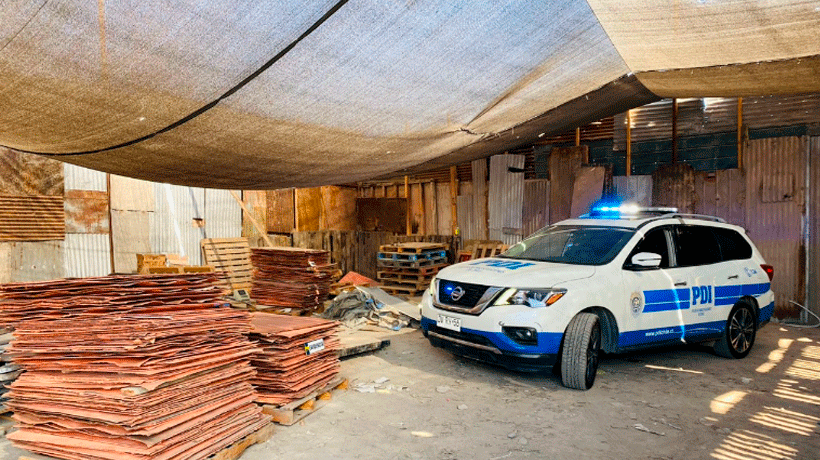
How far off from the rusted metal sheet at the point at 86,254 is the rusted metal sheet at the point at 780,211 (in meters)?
13.0

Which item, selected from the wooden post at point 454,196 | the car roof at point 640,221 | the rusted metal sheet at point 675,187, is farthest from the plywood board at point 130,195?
the rusted metal sheet at point 675,187

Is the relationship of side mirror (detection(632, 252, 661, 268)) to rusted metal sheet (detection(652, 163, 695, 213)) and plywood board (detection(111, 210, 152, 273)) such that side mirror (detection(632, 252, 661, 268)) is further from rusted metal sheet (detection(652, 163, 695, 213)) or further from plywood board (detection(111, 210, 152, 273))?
plywood board (detection(111, 210, 152, 273))

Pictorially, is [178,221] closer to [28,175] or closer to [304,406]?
[28,175]

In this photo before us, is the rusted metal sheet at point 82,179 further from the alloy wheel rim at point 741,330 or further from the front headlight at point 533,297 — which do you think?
the alloy wheel rim at point 741,330

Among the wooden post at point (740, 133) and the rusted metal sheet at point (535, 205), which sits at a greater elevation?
the wooden post at point (740, 133)

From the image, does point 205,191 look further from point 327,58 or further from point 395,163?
point 327,58

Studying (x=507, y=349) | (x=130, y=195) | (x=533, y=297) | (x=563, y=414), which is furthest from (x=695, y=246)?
(x=130, y=195)

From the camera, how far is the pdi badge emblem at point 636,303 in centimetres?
605

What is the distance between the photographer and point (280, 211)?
15.3 metres

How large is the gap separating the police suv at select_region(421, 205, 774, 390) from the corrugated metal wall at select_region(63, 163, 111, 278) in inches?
318

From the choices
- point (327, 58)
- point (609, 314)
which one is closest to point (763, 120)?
point (609, 314)

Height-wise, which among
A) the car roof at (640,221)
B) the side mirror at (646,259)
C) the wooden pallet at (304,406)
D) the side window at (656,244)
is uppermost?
the car roof at (640,221)

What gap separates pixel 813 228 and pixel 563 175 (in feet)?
14.7

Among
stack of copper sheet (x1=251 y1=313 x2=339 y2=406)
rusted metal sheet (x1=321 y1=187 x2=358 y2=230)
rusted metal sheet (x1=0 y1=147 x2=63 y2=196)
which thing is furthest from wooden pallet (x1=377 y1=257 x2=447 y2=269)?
rusted metal sheet (x1=0 y1=147 x2=63 y2=196)
